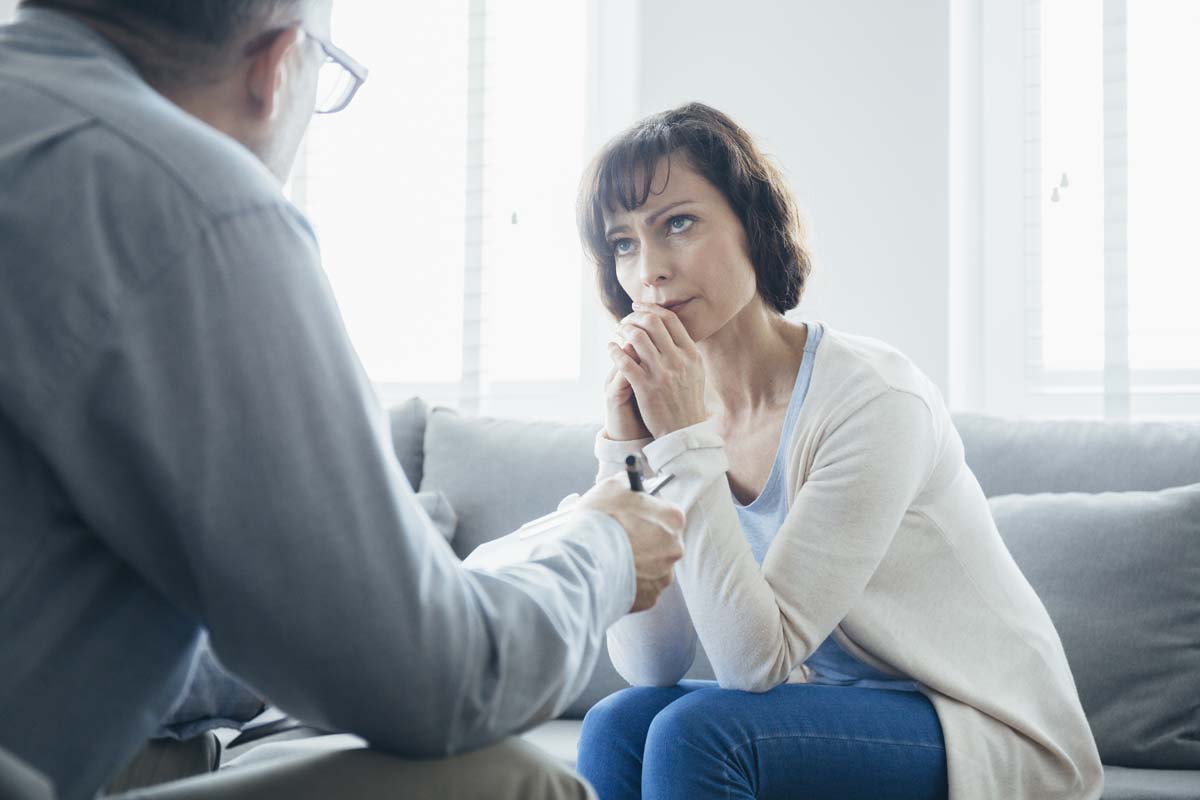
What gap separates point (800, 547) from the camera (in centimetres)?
143

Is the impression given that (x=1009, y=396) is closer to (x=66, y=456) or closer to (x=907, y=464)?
(x=907, y=464)

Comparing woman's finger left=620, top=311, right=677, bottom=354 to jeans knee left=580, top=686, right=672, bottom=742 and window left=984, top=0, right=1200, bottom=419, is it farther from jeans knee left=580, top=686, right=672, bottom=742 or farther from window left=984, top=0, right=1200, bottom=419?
window left=984, top=0, right=1200, bottom=419

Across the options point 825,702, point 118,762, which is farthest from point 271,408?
point 825,702

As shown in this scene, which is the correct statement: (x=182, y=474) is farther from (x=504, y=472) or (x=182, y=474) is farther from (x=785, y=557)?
(x=504, y=472)

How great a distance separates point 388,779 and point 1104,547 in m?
1.47

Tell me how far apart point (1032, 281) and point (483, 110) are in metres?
1.49

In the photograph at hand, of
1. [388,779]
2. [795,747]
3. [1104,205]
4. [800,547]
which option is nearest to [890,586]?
[800,547]

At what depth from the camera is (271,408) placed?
674mm

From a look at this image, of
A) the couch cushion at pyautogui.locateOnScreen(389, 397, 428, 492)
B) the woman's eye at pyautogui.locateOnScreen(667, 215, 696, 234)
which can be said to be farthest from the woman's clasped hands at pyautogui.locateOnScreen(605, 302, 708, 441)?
the couch cushion at pyautogui.locateOnScreen(389, 397, 428, 492)

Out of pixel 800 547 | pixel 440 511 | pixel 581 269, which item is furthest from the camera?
pixel 581 269

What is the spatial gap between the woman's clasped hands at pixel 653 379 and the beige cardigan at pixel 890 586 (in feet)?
0.17

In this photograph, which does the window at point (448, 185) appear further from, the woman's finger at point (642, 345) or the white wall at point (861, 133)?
the woman's finger at point (642, 345)

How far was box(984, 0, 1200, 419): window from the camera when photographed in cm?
262

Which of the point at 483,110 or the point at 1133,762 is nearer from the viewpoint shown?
the point at 1133,762
